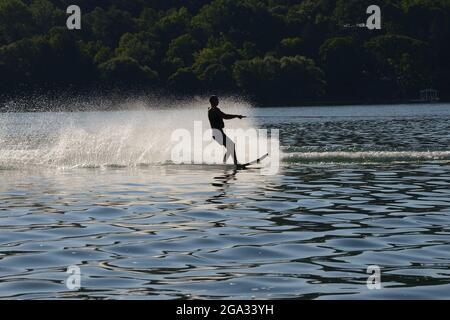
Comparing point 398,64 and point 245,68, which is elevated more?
point 398,64

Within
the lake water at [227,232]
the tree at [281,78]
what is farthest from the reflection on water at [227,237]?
the tree at [281,78]

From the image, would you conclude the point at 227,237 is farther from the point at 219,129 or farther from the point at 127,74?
the point at 127,74

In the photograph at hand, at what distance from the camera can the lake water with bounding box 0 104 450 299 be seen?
1222 cm

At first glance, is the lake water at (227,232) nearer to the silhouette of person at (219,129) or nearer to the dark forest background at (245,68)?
the silhouette of person at (219,129)

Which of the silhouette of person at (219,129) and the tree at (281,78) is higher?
the tree at (281,78)

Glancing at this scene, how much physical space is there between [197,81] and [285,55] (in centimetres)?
2372

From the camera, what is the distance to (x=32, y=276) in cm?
1278

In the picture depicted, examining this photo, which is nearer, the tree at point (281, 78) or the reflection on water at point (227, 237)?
the reflection on water at point (227, 237)

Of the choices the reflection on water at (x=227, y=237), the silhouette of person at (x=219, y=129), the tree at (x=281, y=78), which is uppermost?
the tree at (x=281, y=78)

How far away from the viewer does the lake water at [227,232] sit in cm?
1222

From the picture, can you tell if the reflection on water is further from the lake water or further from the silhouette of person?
the silhouette of person

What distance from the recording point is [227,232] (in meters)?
16.1

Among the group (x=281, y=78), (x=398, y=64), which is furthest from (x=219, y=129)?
(x=398, y=64)
